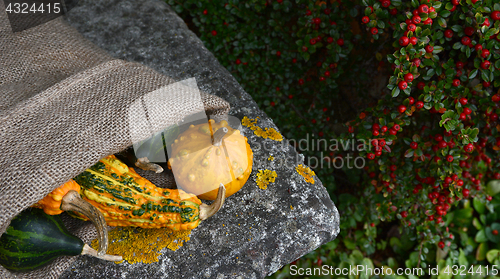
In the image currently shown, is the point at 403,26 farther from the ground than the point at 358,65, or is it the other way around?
the point at 403,26

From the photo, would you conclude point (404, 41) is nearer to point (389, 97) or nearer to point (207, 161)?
point (389, 97)

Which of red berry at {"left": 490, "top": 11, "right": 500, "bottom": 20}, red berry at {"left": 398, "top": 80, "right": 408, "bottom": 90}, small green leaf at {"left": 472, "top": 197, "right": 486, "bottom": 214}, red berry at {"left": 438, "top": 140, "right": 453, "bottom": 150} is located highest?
red berry at {"left": 490, "top": 11, "right": 500, "bottom": 20}

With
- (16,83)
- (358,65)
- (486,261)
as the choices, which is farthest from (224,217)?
(486,261)

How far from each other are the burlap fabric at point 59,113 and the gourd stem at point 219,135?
128 mm

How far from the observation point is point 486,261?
90.3 inches

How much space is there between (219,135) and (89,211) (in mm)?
464

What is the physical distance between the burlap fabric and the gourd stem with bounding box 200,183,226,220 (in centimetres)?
30

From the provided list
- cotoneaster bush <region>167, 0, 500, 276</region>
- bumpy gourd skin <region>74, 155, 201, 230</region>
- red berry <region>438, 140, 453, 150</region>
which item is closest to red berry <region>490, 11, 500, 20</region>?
cotoneaster bush <region>167, 0, 500, 276</region>

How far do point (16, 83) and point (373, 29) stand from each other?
1.54 meters

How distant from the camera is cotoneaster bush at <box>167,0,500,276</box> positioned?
1.36m

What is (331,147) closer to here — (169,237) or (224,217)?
(224,217)

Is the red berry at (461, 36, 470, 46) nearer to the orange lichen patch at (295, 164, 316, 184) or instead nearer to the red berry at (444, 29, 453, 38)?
the red berry at (444, 29, 453, 38)

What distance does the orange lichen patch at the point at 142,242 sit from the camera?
3.66 ft

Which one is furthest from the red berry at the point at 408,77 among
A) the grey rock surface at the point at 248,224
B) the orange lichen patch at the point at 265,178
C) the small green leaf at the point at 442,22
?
the orange lichen patch at the point at 265,178
